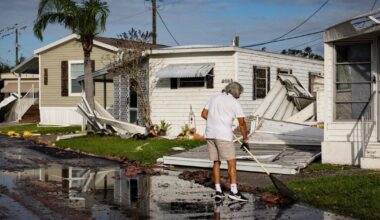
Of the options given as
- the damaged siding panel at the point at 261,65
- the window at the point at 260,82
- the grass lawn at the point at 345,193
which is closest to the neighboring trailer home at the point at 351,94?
the grass lawn at the point at 345,193

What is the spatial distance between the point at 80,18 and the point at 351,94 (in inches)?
504

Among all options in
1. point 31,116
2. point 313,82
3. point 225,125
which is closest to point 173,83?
point 313,82

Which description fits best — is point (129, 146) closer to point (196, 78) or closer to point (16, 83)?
point (196, 78)

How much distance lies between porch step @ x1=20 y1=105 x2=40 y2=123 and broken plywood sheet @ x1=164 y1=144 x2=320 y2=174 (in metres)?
24.1

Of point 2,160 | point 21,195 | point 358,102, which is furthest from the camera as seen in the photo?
point 2,160

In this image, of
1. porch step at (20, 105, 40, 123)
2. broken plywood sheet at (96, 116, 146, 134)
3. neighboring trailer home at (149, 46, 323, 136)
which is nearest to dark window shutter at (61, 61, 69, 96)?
porch step at (20, 105, 40, 123)

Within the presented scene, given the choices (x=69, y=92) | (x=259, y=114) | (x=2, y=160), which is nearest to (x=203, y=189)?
(x=2, y=160)

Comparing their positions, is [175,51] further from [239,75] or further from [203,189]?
[203,189]

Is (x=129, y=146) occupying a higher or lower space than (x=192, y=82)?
lower

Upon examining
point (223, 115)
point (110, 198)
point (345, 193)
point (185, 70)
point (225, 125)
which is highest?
point (185, 70)

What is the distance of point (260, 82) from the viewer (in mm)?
23219

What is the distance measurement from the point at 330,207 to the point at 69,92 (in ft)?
83.6

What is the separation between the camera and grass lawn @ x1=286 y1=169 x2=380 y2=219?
833 centimetres

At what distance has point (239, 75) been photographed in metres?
21.7
